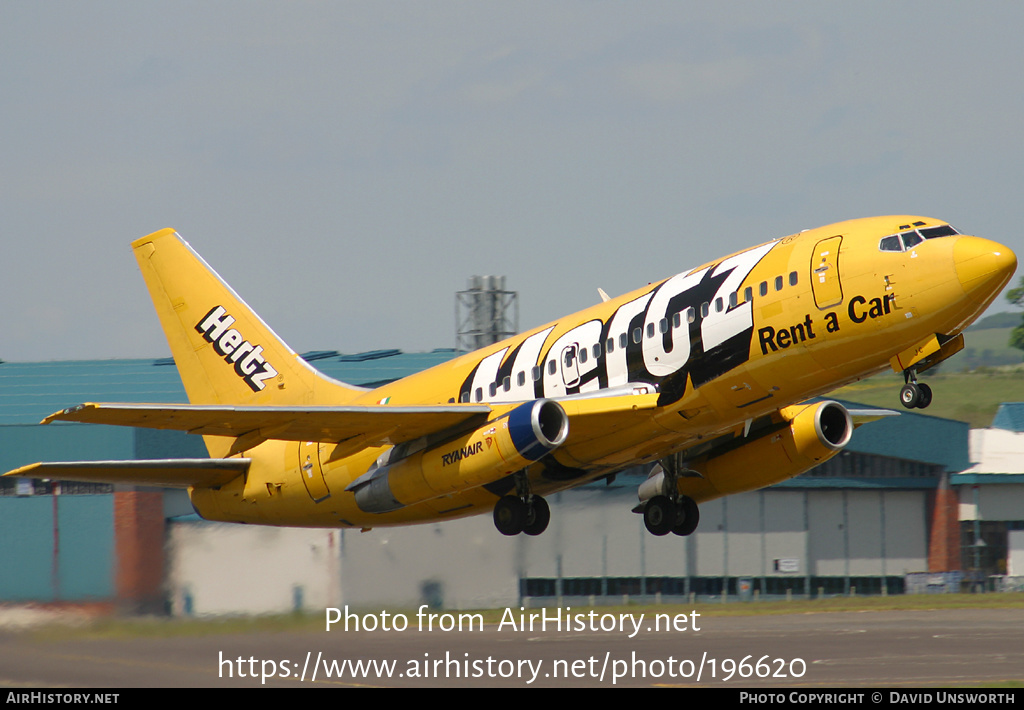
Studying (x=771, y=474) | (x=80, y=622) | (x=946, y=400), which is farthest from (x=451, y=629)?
(x=946, y=400)

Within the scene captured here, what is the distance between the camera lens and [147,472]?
2941cm

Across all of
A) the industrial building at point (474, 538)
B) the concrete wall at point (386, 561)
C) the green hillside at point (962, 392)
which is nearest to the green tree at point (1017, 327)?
the green hillside at point (962, 392)

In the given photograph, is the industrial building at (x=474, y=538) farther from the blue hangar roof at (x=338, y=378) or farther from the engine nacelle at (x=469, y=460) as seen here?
the engine nacelle at (x=469, y=460)

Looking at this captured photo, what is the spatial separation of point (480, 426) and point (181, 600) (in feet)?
43.7

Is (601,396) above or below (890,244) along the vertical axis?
below

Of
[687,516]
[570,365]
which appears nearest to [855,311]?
[570,365]

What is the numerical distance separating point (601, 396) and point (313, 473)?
833 centimetres

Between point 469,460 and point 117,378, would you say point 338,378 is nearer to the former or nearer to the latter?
point 117,378

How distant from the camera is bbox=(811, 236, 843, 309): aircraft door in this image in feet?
74.6

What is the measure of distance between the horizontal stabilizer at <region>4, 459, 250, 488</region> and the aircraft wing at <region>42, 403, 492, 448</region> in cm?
242

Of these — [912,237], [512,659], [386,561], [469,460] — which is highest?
[912,237]

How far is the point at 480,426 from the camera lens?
25656 millimetres

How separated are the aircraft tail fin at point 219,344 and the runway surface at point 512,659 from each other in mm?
6983
